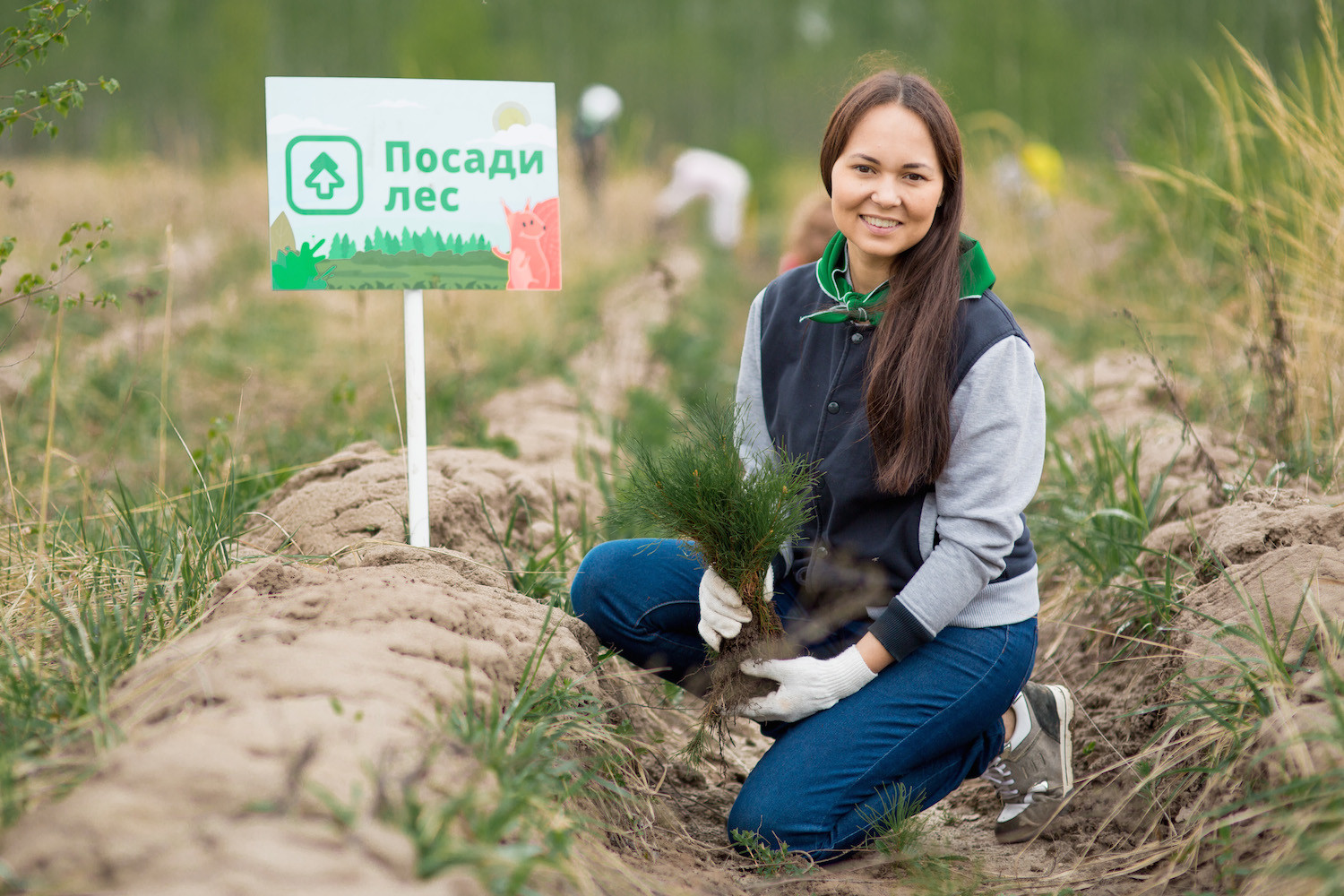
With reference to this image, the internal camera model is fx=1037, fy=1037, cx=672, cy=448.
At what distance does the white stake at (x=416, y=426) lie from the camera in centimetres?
248

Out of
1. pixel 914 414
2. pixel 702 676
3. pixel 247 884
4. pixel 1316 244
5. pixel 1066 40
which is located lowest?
pixel 702 676

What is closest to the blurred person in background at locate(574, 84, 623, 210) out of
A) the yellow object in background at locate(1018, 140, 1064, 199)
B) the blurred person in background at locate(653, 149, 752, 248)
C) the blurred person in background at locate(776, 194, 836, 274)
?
the blurred person in background at locate(653, 149, 752, 248)

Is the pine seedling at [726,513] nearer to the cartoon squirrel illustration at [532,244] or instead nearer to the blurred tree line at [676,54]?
the cartoon squirrel illustration at [532,244]

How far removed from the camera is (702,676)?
2.37 m

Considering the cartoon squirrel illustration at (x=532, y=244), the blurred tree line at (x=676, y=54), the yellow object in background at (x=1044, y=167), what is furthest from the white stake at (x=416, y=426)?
the yellow object in background at (x=1044, y=167)

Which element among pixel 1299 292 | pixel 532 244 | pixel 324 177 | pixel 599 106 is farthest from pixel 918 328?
pixel 599 106

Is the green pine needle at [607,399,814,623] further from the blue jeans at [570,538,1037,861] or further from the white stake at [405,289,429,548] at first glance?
the white stake at [405,289,429,548]

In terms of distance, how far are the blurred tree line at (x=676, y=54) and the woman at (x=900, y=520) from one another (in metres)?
5.48

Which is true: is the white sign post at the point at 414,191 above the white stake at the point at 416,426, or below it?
above

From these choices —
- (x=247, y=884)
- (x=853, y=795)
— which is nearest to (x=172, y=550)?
(x=247, y=884)

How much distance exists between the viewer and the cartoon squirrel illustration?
2.51m

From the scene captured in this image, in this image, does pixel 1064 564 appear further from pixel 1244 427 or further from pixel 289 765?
pixel 289 765

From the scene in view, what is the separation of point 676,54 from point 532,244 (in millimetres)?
32139

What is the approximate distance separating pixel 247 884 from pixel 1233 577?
2135mm
